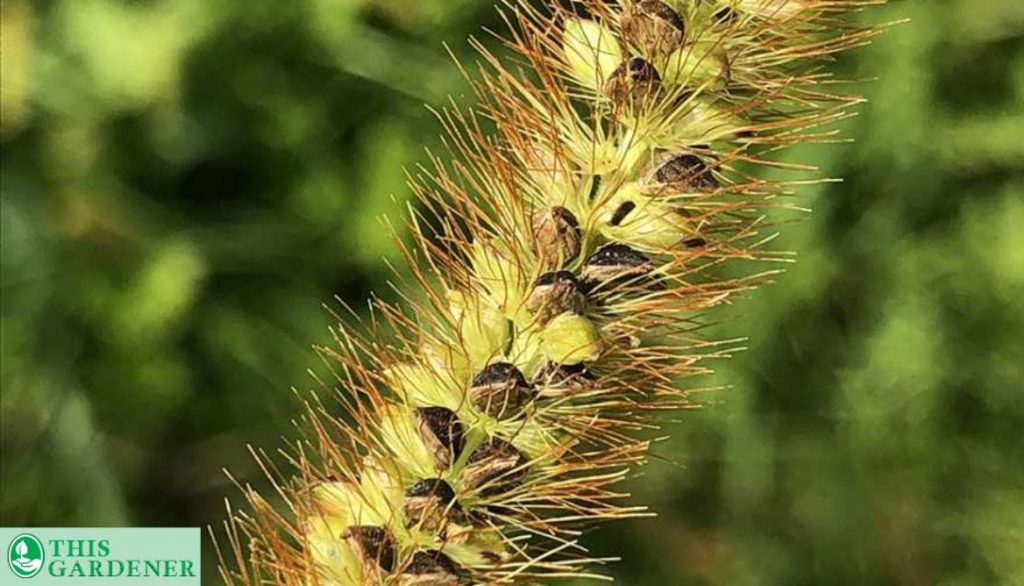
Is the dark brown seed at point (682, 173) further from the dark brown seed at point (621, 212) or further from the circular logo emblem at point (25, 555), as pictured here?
the circular logo emblem at point (25, 555)

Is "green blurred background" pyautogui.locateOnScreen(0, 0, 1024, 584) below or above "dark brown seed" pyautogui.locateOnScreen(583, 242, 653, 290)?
above

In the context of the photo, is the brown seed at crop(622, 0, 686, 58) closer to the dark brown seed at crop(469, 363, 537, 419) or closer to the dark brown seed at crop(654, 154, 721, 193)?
the dark brown seed at crop(654, 154, 721, 193)

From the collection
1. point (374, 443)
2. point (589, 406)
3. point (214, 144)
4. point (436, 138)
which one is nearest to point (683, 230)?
point (589, 406)

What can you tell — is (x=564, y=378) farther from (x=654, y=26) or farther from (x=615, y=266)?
(x=654, y=26)

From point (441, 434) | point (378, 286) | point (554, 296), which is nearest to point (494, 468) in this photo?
point (441, 434)

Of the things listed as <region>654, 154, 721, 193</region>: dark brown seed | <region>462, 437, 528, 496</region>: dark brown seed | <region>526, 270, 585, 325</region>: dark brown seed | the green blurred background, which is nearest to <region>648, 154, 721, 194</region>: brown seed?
<region>654, 154, 721, 193</region>: dark brown seed

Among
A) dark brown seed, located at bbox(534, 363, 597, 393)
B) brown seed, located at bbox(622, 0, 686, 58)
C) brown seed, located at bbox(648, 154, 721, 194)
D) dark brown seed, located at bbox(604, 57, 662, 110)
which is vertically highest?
brown seed, located at bbox(622, 0, 686, 58)

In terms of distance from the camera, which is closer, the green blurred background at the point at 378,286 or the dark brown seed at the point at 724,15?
the dark brown seed at the point at 724,15
